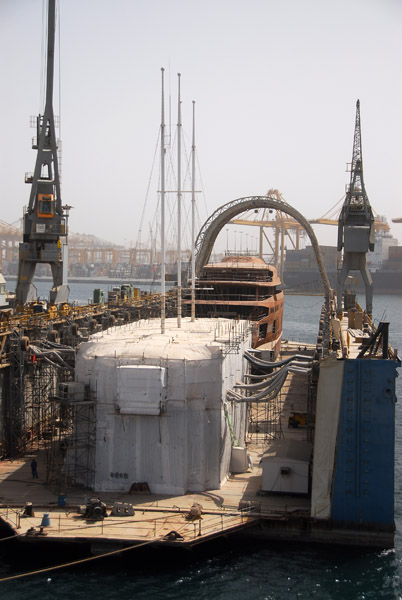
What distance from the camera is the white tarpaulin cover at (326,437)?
2673 centimetres

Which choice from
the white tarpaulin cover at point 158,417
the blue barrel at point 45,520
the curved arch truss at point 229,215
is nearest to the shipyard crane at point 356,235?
the curved arch truss at point 229,215

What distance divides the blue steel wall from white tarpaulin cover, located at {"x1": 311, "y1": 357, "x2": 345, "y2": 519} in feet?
1.01

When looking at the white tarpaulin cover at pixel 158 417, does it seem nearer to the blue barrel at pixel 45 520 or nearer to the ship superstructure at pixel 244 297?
the blue barrel at pixel 45 520

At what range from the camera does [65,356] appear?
33.8 meters

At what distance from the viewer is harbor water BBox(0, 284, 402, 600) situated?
23.7m

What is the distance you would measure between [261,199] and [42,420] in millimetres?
48718

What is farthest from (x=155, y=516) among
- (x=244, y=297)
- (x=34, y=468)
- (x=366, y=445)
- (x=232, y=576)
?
(x=244, y=297)

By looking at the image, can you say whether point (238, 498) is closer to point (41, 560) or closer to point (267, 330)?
point (41, 560)

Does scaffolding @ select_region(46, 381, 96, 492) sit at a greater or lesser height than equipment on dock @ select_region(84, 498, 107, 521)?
greater

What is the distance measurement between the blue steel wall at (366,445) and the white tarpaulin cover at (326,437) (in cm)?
31

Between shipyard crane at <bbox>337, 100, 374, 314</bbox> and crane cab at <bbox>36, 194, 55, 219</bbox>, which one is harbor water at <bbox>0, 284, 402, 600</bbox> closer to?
crane cab at <bbox>36, 194, 55, 219</bbox>

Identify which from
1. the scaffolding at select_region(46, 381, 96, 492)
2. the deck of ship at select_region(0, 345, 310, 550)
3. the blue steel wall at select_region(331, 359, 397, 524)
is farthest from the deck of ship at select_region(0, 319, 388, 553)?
the blue steel wall at select_region(331, 359, 397, 524)

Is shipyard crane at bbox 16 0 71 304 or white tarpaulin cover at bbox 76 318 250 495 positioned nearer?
white tarpaulin cover at bbox 76 318 250 495

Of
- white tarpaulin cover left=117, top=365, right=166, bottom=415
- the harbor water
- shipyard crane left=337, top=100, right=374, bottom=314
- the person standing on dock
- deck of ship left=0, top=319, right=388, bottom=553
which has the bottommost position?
the harbor water
